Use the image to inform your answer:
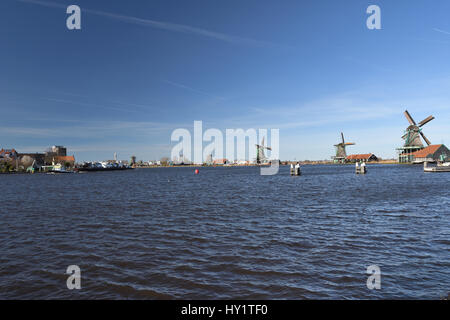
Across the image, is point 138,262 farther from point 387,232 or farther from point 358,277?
point 387,232

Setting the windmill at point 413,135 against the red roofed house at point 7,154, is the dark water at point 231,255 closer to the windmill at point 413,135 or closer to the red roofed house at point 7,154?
the windmill at point 413,135

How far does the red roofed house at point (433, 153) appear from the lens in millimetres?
141562

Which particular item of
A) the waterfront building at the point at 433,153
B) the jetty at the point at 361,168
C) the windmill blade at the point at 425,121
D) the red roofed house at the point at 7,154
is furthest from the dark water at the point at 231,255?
the red roofed house at the point at 7,154

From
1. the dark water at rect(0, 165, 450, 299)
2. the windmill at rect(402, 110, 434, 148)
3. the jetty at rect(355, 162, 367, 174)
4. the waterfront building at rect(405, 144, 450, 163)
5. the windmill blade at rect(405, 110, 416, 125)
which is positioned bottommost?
the dark water at rect(0, 165, 450, 299)

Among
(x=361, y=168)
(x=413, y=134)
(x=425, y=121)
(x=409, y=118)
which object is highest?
(x=409, y=118)

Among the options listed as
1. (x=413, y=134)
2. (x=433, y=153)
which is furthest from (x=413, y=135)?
(x=433, y=153)

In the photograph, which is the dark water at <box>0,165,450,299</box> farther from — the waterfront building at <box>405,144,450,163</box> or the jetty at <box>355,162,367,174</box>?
the waterfront building at <box>405,144,450,163</box>

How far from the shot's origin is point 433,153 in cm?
14162

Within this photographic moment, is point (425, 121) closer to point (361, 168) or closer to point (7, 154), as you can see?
point (361, 168)

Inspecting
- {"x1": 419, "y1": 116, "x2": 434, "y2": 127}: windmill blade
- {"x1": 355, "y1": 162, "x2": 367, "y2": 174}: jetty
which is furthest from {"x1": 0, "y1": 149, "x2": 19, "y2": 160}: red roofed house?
{"x1": 419, "y1": 116, "x2": 434, "y2": 127}: windmill blade

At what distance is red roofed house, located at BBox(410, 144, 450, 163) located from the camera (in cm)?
14156

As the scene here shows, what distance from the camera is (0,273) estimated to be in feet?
34.4

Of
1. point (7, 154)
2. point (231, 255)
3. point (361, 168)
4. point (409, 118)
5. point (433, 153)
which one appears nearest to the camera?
point (231, 255)
